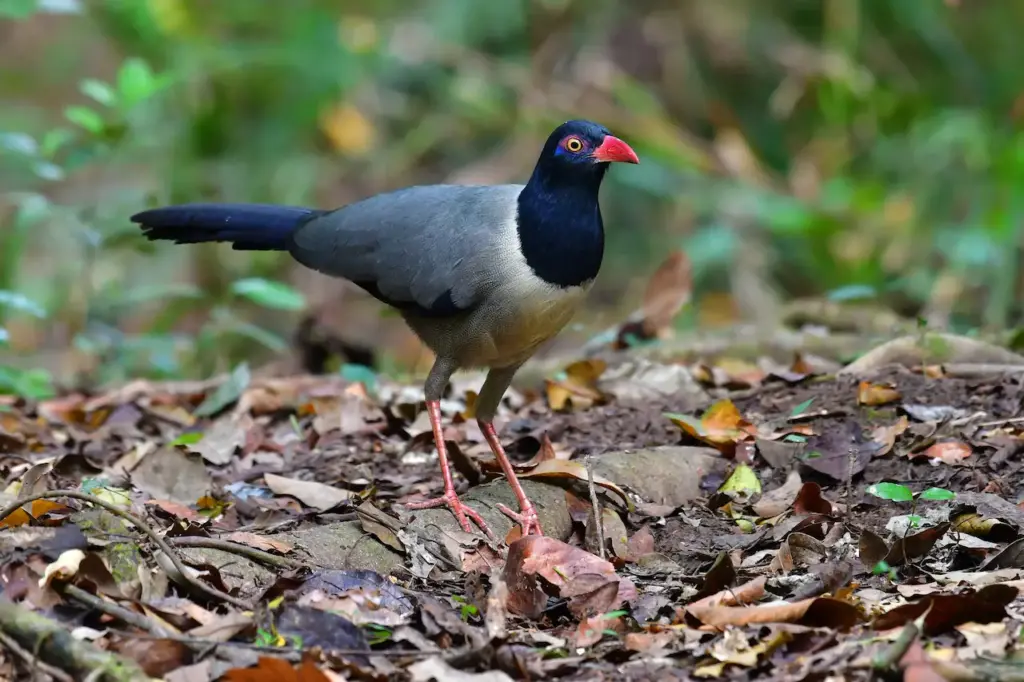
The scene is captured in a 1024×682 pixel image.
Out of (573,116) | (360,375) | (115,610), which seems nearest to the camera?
(115,610)

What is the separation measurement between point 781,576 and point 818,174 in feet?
26.4

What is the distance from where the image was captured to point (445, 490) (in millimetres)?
4359

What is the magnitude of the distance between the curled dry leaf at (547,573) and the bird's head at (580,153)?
1.66 meters

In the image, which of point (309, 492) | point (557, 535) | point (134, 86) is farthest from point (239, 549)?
point (134, 86)

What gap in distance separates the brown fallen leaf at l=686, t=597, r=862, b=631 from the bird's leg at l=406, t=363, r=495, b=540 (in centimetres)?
102

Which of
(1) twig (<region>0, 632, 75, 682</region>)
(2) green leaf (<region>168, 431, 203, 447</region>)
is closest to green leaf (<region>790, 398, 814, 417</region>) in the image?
(2) green leaf (<region>168, 431, 203, 447</region>)

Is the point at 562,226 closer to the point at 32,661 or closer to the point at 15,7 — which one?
the point at 32,661

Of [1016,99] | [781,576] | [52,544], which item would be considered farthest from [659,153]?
[52,544]

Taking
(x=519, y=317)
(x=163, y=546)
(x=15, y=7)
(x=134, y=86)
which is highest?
(x=15, y=7)

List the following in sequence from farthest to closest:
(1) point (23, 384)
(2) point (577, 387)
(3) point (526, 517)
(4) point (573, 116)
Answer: (4) point (573, 116)
(1) point (23, 384)
(2) point (577, 387)
(3) point (526, 517)

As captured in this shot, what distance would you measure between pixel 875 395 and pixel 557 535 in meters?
1.61

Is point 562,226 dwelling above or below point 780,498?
above

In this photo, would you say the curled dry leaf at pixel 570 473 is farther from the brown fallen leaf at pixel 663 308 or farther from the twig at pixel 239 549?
the brown fallen leaf at pixel 663 308

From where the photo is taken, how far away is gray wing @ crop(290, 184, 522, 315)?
14.9 ft
